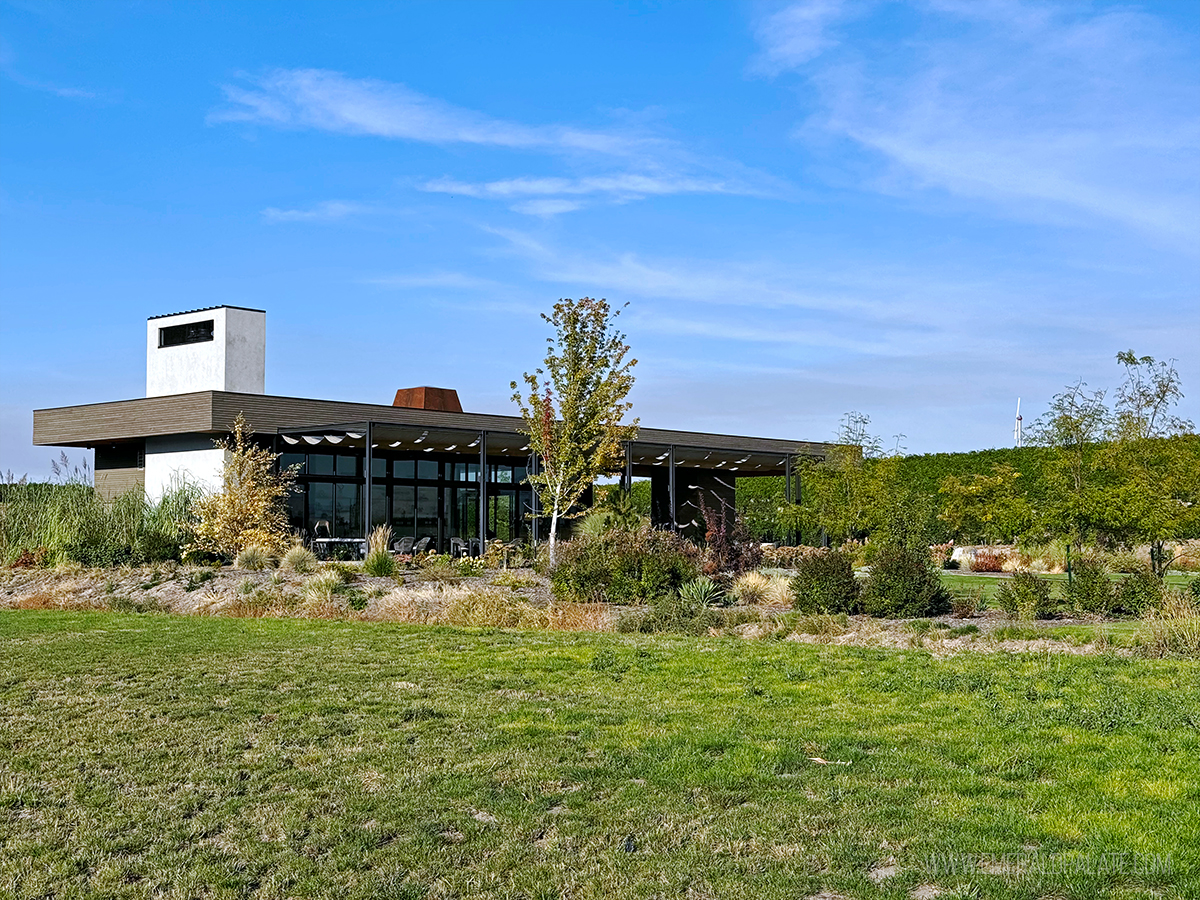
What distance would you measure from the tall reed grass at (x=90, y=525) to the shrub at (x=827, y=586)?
1194 centimetres

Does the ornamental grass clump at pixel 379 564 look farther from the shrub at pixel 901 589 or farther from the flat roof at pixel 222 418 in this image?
the shrub at pixel 901 589

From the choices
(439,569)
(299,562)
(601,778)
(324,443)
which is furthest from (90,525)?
(601,778)

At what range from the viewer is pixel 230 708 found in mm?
7246

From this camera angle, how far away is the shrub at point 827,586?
43.1 ft

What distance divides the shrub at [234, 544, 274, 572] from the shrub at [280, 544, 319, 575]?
378 millimetres

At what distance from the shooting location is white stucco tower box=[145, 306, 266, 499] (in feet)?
80.1

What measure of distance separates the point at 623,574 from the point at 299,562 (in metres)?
6.16

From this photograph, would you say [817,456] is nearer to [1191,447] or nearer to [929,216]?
[1191,447]

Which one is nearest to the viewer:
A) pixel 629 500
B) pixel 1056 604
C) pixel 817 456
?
pixel 1056 604

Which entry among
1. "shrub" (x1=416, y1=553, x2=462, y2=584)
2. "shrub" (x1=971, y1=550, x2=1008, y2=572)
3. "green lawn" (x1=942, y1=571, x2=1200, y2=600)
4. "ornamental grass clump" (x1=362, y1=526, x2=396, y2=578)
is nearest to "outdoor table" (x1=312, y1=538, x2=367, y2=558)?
"shrub" (x1=416, y1=553, x2=462, y2=584)

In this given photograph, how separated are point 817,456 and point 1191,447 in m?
10.0

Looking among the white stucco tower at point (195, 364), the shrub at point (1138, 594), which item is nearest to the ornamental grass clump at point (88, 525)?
the white stucco tower at point (195, 364)

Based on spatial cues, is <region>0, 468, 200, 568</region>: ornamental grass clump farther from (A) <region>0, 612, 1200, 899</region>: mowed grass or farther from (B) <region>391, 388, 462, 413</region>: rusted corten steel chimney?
(A) <region>0, 612, 1200, 899</region>: mowed grass

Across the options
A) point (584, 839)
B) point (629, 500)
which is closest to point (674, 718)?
point (584, 839)
